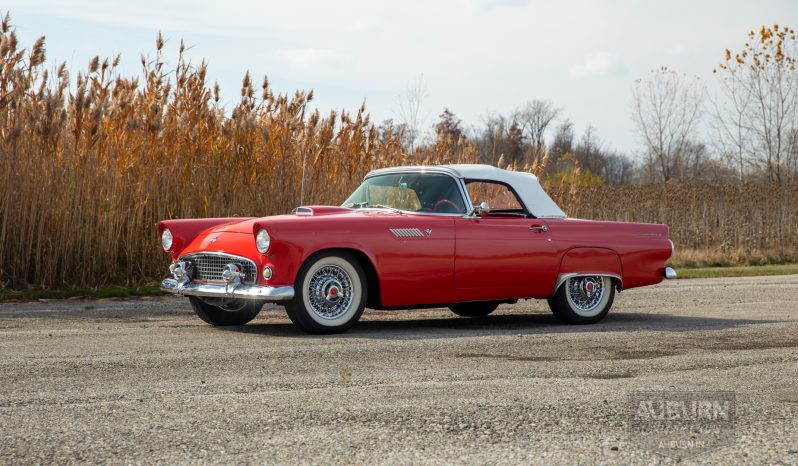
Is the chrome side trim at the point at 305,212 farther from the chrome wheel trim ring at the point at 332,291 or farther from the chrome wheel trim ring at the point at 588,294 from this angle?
the chrome wheel trim ring at the point at 588,294

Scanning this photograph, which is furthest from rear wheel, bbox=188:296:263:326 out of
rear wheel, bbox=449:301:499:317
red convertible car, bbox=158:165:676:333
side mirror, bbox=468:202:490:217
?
rear wheel, bbox=449:301:499:317

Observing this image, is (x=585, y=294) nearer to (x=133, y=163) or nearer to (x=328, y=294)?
(x=328, y=294)

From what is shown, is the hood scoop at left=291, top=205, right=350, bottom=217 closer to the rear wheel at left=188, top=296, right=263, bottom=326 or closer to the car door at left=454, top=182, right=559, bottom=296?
the rear wheel at left=188, top=296, right=263, bottom=326

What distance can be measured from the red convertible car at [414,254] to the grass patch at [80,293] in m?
2.57

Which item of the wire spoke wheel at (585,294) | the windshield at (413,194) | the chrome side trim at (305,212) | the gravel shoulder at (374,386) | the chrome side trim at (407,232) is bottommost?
the gravel shoulder at (374,386)

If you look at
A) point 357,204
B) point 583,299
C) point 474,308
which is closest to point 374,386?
point 357,204

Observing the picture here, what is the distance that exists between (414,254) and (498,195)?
164cm

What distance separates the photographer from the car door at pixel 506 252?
8.59 m

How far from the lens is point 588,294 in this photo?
30.8 ft

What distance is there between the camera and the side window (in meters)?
9.37

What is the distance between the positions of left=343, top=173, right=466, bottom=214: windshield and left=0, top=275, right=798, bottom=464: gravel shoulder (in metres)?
1.04

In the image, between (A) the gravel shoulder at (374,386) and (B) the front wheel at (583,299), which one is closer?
Result: (A) the gravel shoulder at (374,386)

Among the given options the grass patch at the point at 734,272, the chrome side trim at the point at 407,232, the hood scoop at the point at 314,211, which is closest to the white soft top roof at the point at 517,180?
the hood scoop at the point at 314,211

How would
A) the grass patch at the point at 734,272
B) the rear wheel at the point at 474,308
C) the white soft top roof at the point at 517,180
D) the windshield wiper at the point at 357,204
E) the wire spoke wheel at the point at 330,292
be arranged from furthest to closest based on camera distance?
the grass patch at the point at 734,272 → the rear wheel at the point at 474,308 → the white soft top roof at the point at 517,180 → the windshield wiper at the point at 357,204 → the wire spoke wheel at the point at 330,292
